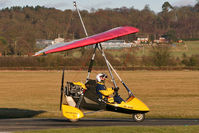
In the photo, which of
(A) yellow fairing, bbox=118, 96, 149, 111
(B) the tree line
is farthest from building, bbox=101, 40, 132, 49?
(B) the tree line

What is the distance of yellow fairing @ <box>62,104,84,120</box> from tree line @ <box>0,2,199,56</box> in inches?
1610

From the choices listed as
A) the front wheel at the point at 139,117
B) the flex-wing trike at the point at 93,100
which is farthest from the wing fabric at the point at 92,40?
the front wheel at the point at 139,117

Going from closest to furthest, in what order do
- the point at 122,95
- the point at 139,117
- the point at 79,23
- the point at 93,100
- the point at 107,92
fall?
1. the point at 107,92
2. the point at 93,100
3. the point at 139,117
4. the point at 122,95
5. the point at 79,23

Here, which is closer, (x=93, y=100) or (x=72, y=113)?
(x=72, y=113)

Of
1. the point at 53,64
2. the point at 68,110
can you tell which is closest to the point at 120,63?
the point at 53,64

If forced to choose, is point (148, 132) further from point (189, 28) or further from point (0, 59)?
point (189, 28)

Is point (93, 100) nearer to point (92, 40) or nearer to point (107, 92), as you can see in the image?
point (107, 92)

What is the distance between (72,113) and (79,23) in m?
61.7

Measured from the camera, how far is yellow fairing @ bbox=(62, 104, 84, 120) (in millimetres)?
14492

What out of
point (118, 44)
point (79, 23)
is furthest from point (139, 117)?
point (79, 23)

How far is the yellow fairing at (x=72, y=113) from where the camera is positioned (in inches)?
571

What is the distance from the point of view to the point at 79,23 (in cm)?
7531

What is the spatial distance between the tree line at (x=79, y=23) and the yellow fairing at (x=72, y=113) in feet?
134

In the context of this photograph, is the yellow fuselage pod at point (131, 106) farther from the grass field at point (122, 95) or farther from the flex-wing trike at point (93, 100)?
the grass field at point (122, 95)
